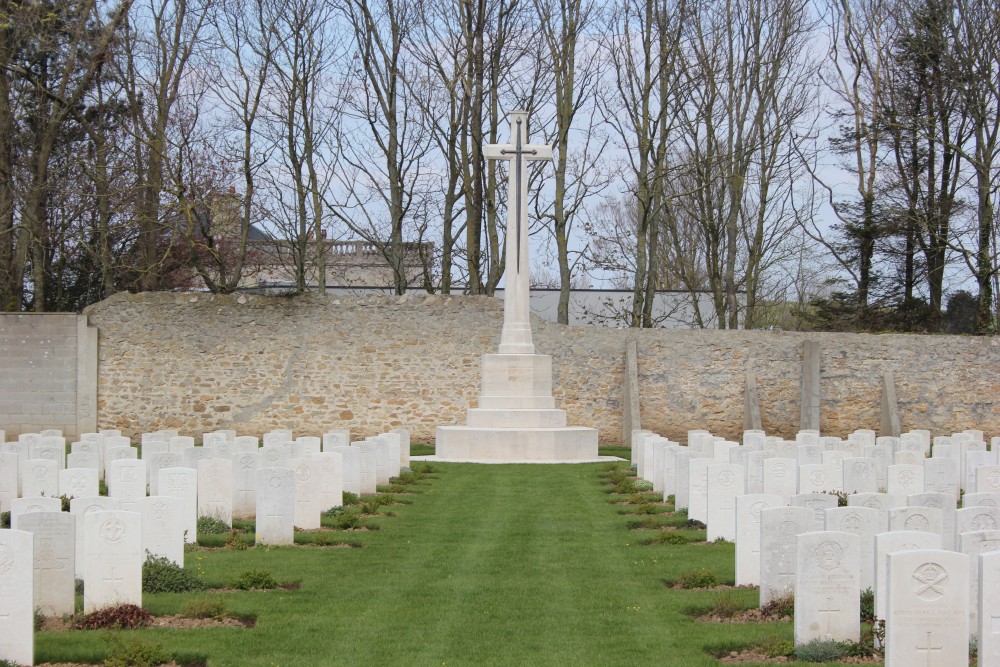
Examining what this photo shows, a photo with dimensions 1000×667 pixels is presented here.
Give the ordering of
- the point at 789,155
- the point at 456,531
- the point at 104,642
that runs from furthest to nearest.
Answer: the point at 789,155, the point at 456,531, the point at 104,642

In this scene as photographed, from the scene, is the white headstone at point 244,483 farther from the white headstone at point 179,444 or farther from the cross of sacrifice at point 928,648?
the cross of sacrifice at point 928,648

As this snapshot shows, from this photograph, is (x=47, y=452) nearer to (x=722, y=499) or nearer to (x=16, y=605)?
(x=722, y=499)

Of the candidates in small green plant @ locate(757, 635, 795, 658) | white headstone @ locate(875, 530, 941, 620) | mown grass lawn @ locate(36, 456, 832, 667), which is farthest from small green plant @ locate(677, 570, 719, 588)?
white headstone @ locate(875, 530, 941, 620)

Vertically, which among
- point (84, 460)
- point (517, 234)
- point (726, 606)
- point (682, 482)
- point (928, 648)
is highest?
point (517, 234)

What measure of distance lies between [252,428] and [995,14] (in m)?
17.8

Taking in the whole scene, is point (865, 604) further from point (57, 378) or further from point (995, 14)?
point (995, 14)

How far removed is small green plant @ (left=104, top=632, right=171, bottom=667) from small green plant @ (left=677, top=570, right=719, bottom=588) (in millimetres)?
3880

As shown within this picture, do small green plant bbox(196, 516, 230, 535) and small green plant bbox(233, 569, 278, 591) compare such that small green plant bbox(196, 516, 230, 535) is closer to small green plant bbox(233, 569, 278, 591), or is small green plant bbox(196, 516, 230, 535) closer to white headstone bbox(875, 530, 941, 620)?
small green plant bbox(233, 569, 278, 591)

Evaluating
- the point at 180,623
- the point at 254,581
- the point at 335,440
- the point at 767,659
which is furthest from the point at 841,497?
the point at 335,440

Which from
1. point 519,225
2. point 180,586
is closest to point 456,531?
point 180,586

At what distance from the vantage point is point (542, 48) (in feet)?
92.1

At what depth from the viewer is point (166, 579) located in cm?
876

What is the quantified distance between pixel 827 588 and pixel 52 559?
4775mm

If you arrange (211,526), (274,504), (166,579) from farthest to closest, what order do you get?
1. (211,526)
2. (274,504)
3. (166,579)
